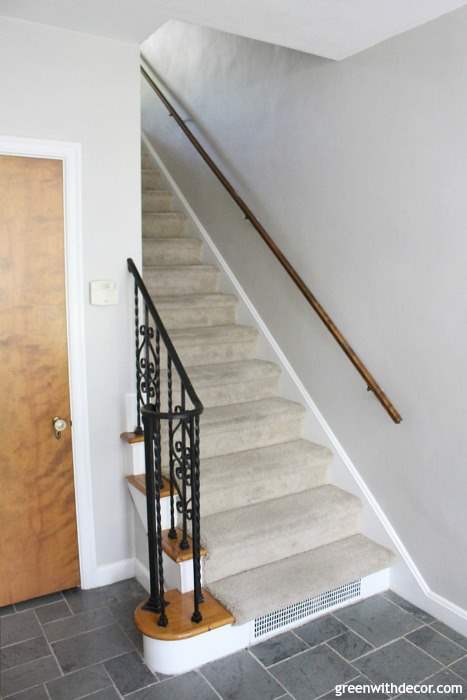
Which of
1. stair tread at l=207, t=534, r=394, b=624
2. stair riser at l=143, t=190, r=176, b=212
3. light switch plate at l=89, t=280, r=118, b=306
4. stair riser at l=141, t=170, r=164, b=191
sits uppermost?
stair riser at l=141, t=170, r=164, b=191

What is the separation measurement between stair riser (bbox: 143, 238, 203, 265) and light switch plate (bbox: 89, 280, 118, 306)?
4.76 feet

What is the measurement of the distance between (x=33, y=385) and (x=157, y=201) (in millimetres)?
2454

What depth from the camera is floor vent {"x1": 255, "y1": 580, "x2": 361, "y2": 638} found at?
2.63m

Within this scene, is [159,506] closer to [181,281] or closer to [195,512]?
[195,512]

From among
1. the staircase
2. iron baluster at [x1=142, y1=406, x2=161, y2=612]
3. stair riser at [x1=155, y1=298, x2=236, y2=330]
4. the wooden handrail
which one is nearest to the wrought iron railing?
iron baluster at [x1=142, y1=406, x2=161, y2=612]

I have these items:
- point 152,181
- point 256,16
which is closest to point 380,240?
point 256,16

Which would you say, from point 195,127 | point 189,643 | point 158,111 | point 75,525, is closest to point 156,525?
point 189,643

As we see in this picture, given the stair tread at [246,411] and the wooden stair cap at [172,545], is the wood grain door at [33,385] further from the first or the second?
the stair tread at [246,411]

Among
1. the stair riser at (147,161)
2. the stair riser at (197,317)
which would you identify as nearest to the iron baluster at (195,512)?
the stair riser at (197,317)

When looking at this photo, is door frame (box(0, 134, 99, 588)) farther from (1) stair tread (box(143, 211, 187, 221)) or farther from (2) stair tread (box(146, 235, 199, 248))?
(1) stair tread (box(143, 211, 187, 221))

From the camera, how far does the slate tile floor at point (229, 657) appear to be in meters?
2.34

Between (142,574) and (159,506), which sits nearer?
(159,506)

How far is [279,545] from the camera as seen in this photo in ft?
9.64

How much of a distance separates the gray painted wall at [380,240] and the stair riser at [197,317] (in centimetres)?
24
